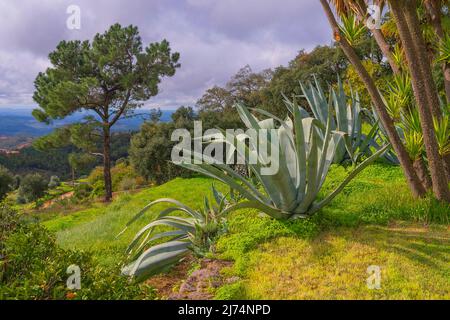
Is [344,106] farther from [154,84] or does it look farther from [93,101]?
[93,101]

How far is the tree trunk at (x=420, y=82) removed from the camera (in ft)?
12.6

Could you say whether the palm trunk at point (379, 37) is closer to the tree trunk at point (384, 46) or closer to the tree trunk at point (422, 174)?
the tree trunk at point (384, 46)

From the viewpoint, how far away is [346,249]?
135 inches

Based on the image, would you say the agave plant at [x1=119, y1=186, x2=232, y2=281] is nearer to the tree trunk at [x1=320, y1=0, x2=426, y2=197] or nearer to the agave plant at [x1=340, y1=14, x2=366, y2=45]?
the tree trunk at [x1=320, y1=0, x2=426, y2=197]

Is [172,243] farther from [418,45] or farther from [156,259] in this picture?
[418,45]

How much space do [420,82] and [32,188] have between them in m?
36.8

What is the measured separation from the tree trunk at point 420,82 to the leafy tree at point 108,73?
56.4 feet

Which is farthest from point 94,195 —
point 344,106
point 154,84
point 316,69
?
point 344,106

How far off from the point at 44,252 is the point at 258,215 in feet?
7.74

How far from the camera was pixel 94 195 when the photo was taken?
25.5 metres

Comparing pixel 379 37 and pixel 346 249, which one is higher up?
pixel 379 37
